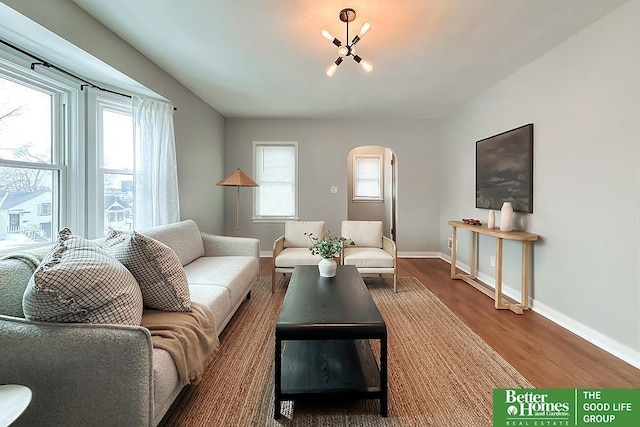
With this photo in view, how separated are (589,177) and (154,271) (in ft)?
10.7

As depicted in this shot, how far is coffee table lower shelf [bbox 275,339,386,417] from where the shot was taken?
1541 millimetres

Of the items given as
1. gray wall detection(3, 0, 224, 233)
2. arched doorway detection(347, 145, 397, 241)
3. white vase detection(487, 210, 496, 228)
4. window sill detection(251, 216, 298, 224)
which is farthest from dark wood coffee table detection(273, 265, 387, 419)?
arched doorway detection(347, 145, 397, 241)

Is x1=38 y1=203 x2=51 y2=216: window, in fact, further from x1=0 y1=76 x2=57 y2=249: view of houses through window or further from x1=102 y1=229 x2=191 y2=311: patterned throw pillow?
x1=102 y1=229 x2=191 y2=311: patterned throw pillow

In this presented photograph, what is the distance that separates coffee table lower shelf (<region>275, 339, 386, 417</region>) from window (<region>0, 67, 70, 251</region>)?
7.17ft

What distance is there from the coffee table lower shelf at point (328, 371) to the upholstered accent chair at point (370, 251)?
1.50m

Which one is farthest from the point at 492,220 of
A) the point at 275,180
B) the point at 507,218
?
the point at 275,180

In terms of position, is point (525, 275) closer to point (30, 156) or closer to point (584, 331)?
point (584, 331)

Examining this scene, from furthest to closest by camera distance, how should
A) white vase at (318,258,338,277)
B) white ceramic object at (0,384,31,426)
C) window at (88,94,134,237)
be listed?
window at (88,94,134,237)
white vase at (318,258,338,277)
white ceramic object at (0,384,31,426)

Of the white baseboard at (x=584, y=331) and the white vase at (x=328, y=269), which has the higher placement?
the white vase at (x=328, y=269)

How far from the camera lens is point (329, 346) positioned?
197 centimetres

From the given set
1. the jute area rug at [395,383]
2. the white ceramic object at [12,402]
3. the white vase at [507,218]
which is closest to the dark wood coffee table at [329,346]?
the jute area rug at [395,383]

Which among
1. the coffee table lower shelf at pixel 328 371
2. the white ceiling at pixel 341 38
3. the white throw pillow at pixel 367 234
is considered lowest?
the coffee table lower shelf at pixel 328 371

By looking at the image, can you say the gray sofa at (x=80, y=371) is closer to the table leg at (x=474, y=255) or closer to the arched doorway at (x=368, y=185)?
the table leg at (x=474, y=255)

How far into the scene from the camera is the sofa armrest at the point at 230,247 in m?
3.37
